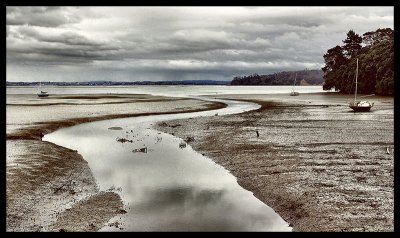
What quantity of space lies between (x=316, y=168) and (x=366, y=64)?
97371 millimetres

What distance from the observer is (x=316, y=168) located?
23734 mm

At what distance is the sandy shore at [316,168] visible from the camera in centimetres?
1625

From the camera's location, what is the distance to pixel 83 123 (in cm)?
5609

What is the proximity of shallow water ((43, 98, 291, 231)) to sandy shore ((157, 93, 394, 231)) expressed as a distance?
1.11 metres

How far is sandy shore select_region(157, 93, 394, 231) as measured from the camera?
1625 cm

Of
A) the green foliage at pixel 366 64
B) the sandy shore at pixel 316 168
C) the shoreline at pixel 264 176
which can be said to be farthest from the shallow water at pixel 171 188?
the green foliage at pixel 366 64

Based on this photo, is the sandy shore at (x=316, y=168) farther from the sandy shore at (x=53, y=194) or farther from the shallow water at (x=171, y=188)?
the sandy shore at (x=53, y=194)

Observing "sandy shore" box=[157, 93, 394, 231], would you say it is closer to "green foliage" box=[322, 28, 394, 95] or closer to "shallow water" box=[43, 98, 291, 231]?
"shallow water" box=[43, 98, 291, 231]

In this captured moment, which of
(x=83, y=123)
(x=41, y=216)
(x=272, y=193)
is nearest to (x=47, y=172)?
(x=41, y=216)

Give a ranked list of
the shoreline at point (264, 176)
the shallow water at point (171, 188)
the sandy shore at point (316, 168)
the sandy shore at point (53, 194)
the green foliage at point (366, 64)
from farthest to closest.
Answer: the green foliage at point (366, 64)
the shallow water at point (171, 188)
the sandy shore at point (53, 194)
the sandy shore at point (316, 168)
the shoreline at point (264, 176)

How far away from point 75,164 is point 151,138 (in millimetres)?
13339

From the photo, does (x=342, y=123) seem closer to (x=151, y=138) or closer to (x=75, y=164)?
(x=151, y=138)

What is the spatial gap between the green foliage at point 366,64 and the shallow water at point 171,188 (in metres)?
78.5
